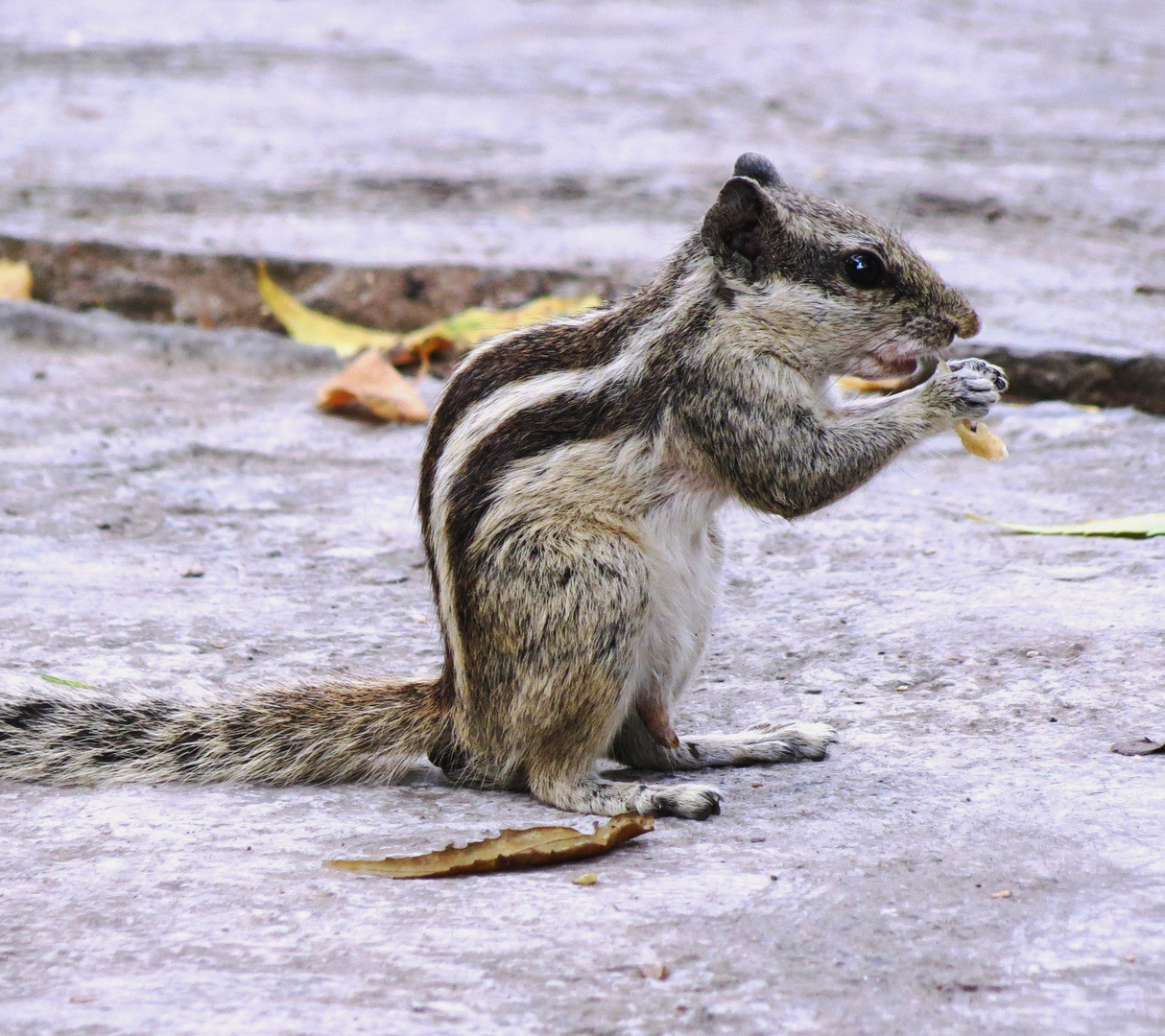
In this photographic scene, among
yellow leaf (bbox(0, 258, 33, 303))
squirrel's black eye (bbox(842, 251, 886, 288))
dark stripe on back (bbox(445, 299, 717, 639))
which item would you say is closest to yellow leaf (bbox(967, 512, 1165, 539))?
squirrel's black eye (bbox(842, 251, 886, 288))

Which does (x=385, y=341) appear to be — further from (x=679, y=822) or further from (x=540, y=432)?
(x=679, y=822)

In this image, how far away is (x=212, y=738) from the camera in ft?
10.1

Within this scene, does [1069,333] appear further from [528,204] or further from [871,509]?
[528,204]

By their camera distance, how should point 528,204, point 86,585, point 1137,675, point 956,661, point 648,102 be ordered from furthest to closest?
point 648,102
point 528,204
point 86,585
point 956,661
point 1137,675

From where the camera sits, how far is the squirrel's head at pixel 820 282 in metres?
3.26

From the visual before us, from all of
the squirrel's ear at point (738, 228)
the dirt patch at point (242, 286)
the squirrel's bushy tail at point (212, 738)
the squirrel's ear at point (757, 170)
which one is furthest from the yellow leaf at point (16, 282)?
the squirrel's ear at point (738, 228)

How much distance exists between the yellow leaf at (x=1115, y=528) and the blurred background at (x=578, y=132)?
1366mm

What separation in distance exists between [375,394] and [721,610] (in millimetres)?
1841

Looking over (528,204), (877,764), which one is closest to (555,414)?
(877,764)

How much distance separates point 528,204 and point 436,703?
4.29 meters

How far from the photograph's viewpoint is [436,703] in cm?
317

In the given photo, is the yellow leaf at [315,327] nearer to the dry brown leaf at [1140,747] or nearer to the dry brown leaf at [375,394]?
the dry brown leaf at [375,394]

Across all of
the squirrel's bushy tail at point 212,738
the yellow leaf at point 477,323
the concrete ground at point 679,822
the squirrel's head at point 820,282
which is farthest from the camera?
the yellow leaf at point 477,323

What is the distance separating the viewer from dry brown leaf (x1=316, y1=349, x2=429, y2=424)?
5316mm
